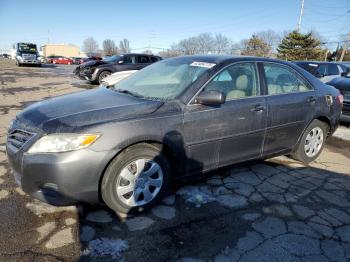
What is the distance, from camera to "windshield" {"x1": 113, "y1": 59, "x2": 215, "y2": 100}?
350 cm

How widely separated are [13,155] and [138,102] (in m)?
1.29

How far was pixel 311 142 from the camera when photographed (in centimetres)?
472

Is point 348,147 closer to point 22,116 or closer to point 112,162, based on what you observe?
point 112,162

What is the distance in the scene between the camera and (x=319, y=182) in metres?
4.06

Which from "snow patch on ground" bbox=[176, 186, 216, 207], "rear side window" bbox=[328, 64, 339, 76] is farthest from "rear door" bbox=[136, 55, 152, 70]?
"snow patch on ground" bbox=[176, 186, 216, 207]

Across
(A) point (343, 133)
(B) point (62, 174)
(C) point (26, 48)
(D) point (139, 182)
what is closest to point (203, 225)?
(D) point (139, 182)

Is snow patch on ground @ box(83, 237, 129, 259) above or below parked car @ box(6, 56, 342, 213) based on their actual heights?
below

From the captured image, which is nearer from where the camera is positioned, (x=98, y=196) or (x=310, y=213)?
(x=98, y=196)

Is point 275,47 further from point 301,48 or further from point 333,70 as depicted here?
point 333,70

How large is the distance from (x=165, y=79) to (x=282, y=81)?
1.63 metres

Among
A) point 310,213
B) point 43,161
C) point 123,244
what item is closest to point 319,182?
point 310,213

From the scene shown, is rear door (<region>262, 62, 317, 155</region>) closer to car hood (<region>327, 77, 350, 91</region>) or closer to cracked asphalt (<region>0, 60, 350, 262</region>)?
cracked asphalt (<region>0, 60, 350, 262</region>)

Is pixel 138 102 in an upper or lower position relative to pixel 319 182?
upper

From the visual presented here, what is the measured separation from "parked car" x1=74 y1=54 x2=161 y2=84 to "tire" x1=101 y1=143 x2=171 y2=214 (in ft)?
36.6
